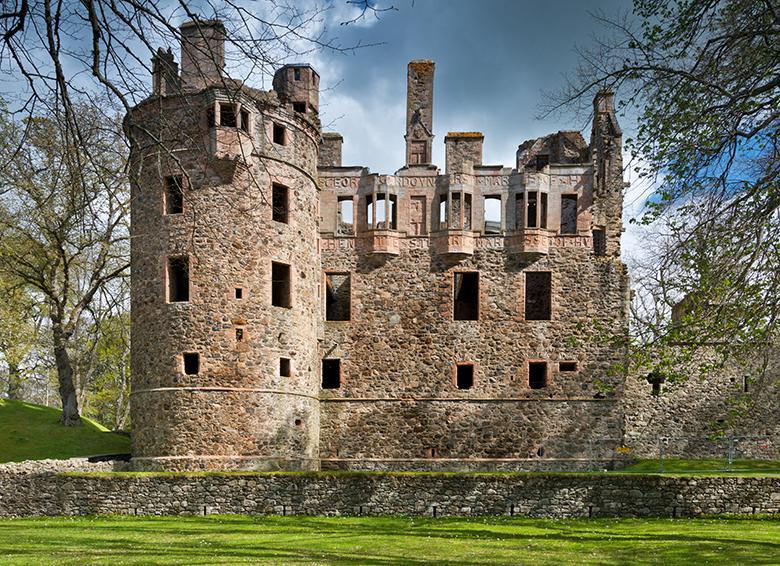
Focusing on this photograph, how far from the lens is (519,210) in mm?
29125

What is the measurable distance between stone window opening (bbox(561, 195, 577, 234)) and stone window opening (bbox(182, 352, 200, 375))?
46.1 ft

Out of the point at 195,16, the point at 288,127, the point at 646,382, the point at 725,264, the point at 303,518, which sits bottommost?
the point at 303,518

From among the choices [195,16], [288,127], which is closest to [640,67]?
[195,16]

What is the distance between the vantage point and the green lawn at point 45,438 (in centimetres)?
2709

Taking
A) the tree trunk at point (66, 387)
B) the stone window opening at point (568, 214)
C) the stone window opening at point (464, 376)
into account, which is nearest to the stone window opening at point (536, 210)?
the stone window opening at point (568, 214)

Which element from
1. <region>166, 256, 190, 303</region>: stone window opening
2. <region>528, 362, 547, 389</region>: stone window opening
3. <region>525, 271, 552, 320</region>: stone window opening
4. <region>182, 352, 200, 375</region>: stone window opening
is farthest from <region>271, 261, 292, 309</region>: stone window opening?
<region>525, 271, 552, 320</region>: stone window opening

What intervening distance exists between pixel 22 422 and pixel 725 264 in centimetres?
2613

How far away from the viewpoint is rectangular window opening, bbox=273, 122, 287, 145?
26.1 metres

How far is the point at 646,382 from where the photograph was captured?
32.3m

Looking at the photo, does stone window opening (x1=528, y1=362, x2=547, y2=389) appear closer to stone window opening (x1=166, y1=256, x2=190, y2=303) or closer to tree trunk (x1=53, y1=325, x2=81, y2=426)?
stone window opening (x1=166, y1=256, x2=190, y2=303)

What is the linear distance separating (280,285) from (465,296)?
7.68m

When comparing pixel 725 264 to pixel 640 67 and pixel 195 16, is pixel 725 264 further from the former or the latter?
pixel 195 16

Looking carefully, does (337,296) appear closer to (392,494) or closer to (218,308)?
(218,308)

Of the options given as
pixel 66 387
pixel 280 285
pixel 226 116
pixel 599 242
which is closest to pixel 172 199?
pixel 226 116
